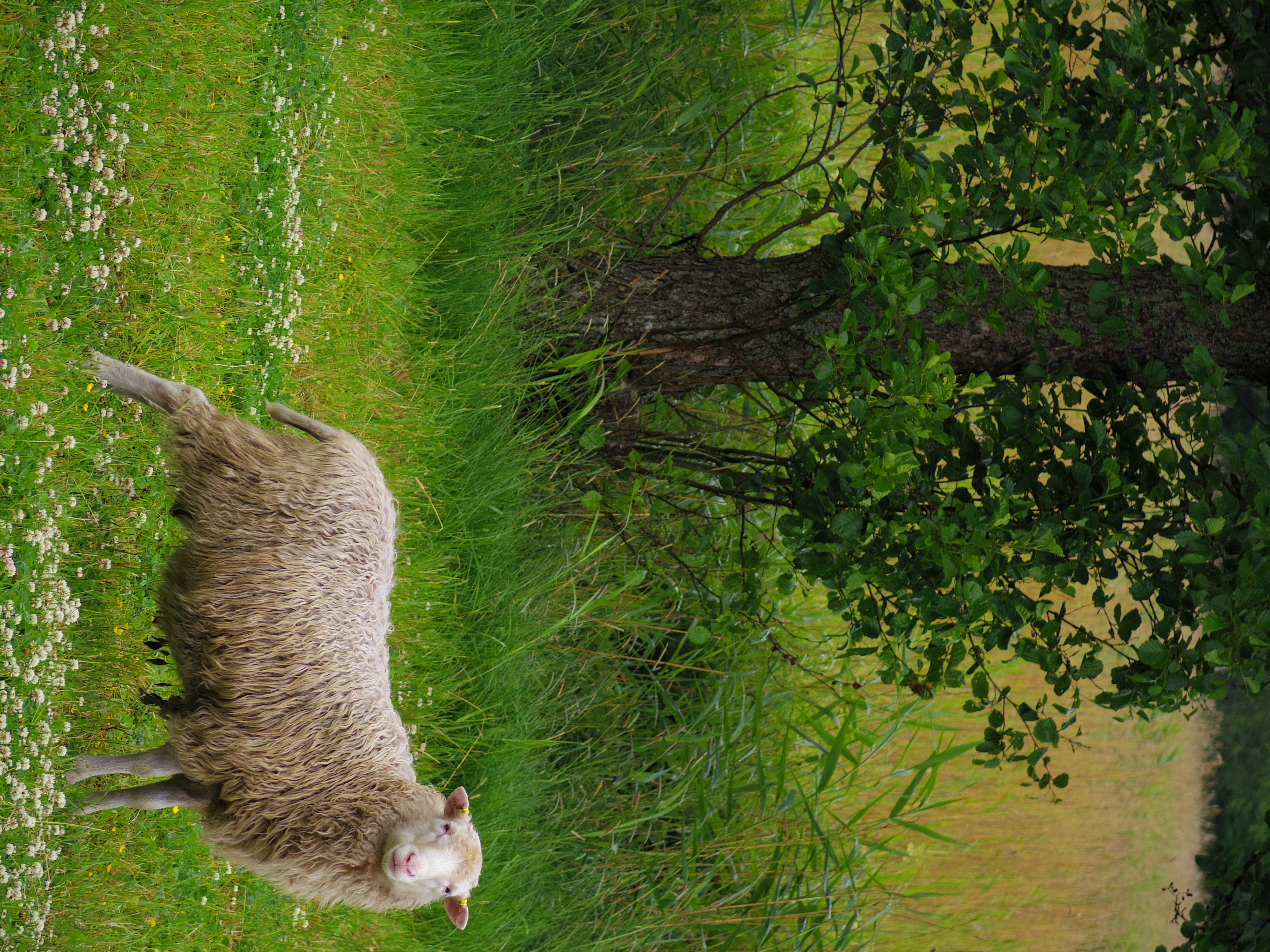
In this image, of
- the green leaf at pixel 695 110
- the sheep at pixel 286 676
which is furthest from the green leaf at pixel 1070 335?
the sheep at pixel 286 676

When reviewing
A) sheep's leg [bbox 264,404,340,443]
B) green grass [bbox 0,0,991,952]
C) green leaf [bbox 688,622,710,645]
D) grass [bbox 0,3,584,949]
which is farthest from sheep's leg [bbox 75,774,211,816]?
green leaf [bbox 688,622,710,645]

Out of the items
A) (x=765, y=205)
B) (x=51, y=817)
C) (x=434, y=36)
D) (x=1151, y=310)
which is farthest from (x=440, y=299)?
(x=1151, y=310)

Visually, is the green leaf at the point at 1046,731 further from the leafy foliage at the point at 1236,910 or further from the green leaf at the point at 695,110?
the green leaf at the point at 695,110

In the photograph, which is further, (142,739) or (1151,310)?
(142,739)

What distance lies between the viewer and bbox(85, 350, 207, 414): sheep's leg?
2.70 metres

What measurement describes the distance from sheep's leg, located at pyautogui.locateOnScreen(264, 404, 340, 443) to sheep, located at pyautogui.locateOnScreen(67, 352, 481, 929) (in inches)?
0.9

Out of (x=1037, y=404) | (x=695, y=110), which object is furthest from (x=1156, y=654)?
(x=695, y=110)

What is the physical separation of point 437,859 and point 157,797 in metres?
0.80

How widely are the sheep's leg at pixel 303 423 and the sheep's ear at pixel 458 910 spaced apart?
110cm

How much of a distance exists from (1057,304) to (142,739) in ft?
9.97

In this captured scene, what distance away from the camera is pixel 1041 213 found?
99.8 inches

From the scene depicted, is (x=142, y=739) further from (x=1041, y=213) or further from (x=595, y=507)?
(x=1041, y=213)

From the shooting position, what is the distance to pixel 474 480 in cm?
402

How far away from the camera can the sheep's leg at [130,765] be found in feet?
8.94
